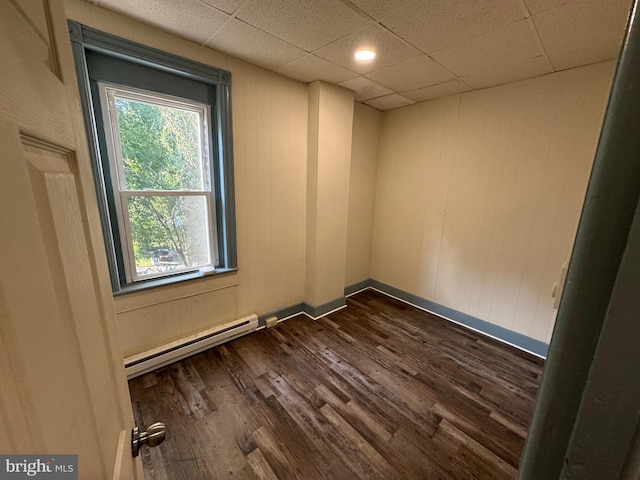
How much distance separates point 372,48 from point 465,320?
2.75 meters

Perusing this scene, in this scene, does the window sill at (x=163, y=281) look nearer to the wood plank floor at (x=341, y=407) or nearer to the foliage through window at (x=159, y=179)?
the foliage through window at (x=159, y=179)

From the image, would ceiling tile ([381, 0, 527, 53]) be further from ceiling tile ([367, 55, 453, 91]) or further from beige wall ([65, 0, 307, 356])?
beige wall ([65, 0, 307, 356])

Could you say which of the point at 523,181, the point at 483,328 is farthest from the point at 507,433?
the point at 523,181

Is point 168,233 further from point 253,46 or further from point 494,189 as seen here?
point 494,189

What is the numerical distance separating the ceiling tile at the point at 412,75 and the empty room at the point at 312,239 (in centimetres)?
3

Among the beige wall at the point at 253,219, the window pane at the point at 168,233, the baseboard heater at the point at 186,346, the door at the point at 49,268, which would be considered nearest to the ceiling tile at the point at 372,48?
the beige wall at the point at 253,219

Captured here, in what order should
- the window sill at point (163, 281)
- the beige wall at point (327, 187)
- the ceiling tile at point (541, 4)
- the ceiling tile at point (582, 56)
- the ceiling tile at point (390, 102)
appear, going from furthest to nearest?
the ceiling tile at point (390, 102), the beige wall at point (327, 187), the window sill at point (163, 281), the ceiling tile at point (582, 56), the ceiling tile at point (541, 4)

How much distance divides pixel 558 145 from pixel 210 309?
3.26m

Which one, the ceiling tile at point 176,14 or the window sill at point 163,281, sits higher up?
the ceiling tile at point 176,14

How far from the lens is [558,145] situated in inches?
83.1

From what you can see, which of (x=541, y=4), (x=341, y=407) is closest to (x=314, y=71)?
(x=541, y=4)

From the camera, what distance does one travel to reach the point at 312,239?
2.78 m

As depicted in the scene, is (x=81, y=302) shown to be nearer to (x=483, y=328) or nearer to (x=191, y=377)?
(x=191, y=377)

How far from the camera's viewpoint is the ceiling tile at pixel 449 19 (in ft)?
4.44
